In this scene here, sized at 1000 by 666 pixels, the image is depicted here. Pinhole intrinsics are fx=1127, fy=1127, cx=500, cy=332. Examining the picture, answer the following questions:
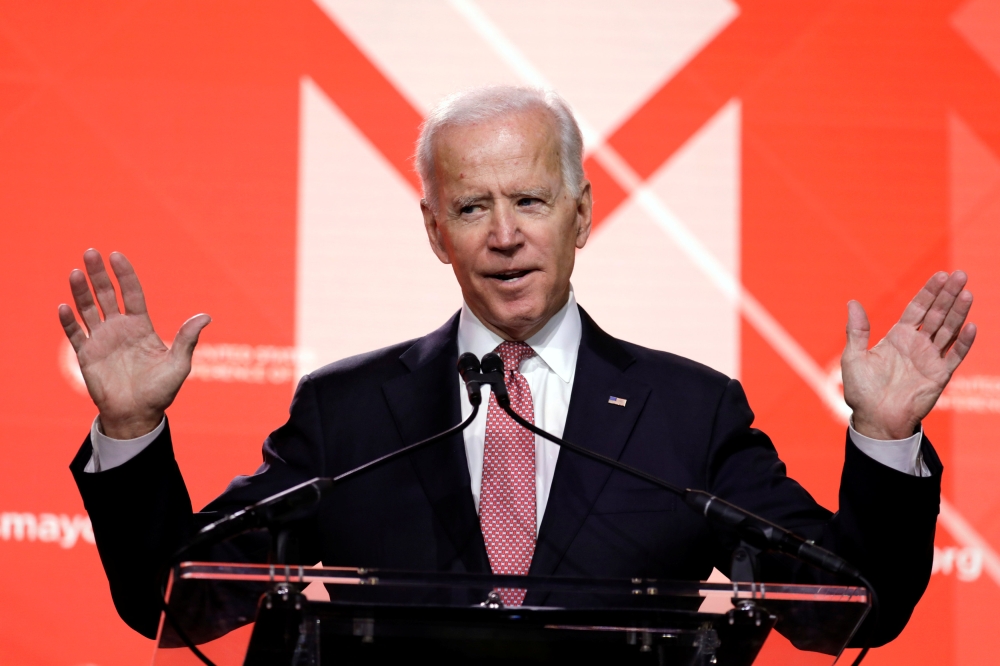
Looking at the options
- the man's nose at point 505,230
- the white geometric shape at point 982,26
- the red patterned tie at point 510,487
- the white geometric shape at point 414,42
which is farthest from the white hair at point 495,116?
the white geometric shape at point 982,26

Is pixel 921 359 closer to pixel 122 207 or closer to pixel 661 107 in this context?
pixel 661 107

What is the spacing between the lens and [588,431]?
2.00m

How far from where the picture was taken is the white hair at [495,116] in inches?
83.1

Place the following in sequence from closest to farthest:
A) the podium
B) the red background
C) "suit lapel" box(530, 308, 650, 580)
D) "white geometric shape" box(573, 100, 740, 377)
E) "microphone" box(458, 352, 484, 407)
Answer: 1. the podium
2. "microphone" box(458, 352, 484, 407)
3. "suit lapel" box(530, 308, 650, 580)
4. the red background
5. "white geometric shape" box(573, 100, 740, 377)

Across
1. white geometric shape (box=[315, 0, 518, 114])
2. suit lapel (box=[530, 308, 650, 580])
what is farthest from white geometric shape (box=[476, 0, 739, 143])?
suit lapel (box=[530, 308, 650, 580])

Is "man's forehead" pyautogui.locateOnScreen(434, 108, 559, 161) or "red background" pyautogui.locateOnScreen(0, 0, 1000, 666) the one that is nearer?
"man's forehead" pyautogui.locateOnScreen(434, 108, 559, 161)

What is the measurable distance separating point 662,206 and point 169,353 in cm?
150

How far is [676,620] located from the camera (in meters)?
1.35

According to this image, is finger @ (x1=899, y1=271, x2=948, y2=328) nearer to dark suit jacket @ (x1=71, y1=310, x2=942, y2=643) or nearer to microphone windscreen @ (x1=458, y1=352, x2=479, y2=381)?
dark suit jacket @ (x1=71, y1=310, x2=942, y2=643)

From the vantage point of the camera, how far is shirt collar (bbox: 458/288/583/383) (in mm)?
2145

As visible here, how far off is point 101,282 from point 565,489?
0.83m

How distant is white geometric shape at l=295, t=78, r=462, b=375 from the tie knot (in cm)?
68

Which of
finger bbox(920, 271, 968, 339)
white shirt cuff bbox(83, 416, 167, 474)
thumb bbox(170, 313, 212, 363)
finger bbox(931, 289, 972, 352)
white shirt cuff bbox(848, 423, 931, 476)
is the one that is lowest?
white shirt cuff bbox(848, 423, 931, 476)

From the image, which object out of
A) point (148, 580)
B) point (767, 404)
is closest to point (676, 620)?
point (148, 580)
